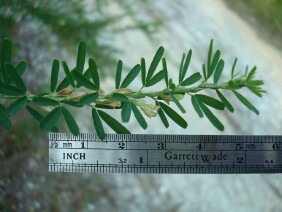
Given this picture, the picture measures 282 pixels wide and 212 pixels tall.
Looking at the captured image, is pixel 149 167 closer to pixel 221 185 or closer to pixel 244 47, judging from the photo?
pixel 221 185

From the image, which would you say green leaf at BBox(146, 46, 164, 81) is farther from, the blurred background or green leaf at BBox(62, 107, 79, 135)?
the blurred background

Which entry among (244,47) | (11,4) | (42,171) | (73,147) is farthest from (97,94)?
(244,47)

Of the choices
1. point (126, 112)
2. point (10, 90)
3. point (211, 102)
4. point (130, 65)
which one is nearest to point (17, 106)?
point (10, 90)

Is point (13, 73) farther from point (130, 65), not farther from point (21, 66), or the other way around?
point (130, 65)

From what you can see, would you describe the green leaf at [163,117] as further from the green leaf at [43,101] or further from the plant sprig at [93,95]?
the green leaf at [43,101]

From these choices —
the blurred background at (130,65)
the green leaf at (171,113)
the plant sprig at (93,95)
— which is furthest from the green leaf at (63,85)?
the blurred background at (130,65)

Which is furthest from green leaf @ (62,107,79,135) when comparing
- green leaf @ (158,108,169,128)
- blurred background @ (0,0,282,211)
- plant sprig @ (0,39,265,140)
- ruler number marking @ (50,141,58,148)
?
blurred background @ (0,0,282,211)
